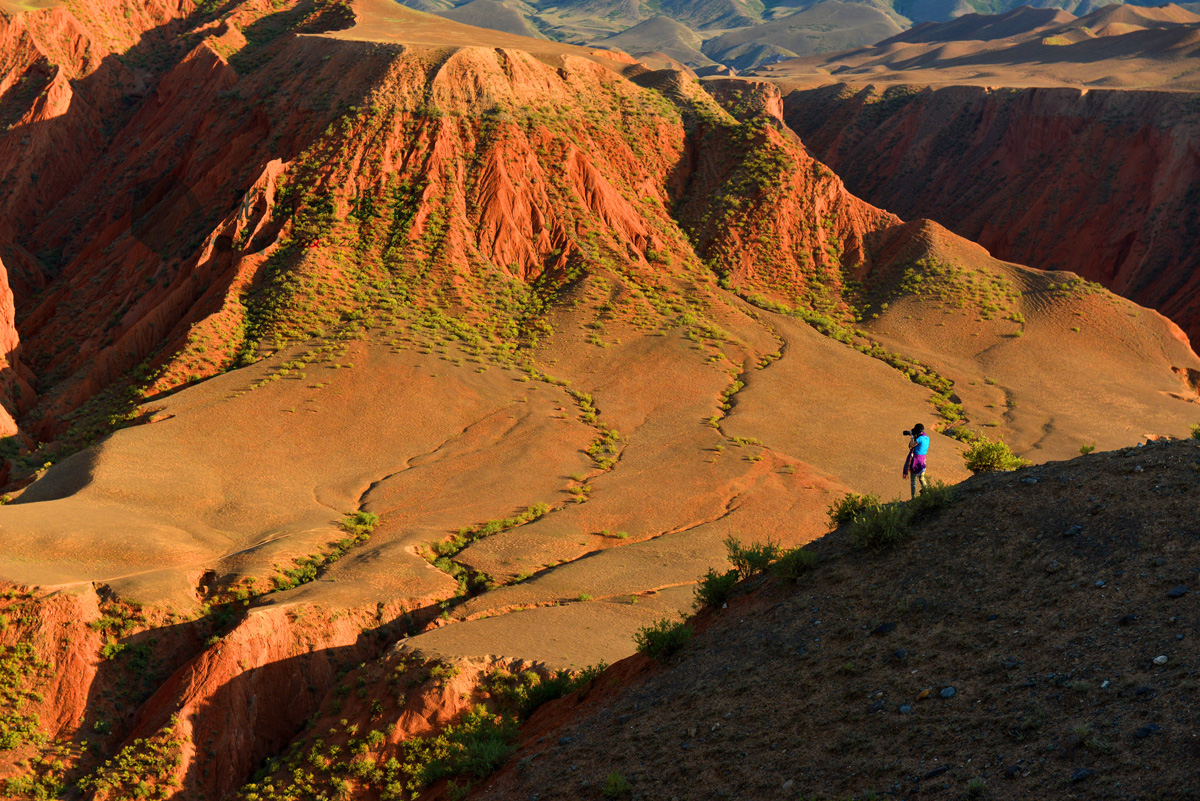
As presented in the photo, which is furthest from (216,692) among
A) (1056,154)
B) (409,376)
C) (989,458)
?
(1056,154)

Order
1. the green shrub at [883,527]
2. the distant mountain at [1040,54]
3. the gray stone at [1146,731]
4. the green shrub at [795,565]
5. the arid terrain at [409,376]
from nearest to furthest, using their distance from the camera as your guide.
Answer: the gray stone at [1146,731] < the green shrub at [883,527] < the green shrub at [795,565] < the arid terrain at [409,376] < the distant mountain at [1040,54]

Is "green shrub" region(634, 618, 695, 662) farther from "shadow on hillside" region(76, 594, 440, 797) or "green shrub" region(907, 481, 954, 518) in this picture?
"shadow on hillside" region(76, 594, 440, 797)

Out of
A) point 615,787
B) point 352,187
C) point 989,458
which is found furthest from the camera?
point 352,187

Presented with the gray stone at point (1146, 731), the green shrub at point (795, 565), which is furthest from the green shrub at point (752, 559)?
the gray stone at point (1146, 731)

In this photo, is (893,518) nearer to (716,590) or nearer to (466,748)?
(716,590)

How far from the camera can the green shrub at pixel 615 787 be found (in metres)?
10.4

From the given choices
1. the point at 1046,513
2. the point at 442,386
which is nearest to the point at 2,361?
the point at 442,386

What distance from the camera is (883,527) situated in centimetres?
1348

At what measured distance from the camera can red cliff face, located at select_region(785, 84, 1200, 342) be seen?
66.2m

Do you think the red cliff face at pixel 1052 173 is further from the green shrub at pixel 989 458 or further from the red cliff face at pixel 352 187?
the green shrub at pixel 989 458

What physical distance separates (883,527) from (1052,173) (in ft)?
238

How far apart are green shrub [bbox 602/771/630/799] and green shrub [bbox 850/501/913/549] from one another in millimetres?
5344

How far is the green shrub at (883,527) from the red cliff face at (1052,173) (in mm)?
57686

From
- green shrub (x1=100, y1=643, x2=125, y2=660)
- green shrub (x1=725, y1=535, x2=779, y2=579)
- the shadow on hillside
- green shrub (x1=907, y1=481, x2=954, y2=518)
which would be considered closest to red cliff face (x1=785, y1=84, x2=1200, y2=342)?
green shrub (x1=907, y1=481, x2=954, y2=518)
